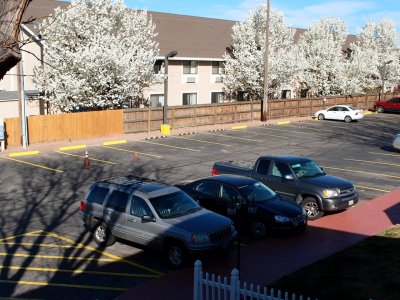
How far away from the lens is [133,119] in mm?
34250

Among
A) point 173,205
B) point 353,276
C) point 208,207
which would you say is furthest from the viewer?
point 208,207

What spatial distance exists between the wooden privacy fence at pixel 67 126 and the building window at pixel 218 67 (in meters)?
15.0

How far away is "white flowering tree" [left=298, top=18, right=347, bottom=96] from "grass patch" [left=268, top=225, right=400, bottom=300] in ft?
134

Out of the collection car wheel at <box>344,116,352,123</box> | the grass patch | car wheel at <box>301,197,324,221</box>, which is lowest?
the grass patch

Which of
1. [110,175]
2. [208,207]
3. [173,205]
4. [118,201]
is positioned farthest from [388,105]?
[118,201]

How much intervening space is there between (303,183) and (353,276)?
5.40 metres

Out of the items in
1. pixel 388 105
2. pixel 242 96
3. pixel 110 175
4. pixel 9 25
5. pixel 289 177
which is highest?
pixel 9 25

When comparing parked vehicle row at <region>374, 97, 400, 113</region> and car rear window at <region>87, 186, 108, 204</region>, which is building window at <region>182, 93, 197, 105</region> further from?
car rear window at <region>87, 186, 108, 204</region>

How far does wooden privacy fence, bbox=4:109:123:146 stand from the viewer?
28234 mm

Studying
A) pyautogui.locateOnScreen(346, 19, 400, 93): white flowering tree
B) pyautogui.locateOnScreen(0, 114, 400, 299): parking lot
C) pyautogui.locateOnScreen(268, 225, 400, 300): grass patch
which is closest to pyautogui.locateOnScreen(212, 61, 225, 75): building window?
pyautogui.locateOnScreen(0, 114, 400, 299): parking lot

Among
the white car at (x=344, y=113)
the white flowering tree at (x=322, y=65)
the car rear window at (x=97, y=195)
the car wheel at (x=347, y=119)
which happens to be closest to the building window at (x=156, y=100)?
the white car at (x=344, y=113)

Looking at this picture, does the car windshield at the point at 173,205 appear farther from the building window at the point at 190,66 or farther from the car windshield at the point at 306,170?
the building window at the point at 190,66

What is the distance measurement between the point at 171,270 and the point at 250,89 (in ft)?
118

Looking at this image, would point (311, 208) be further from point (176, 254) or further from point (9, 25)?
point (9, 25)
